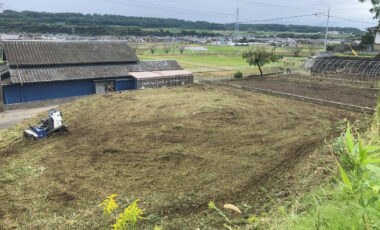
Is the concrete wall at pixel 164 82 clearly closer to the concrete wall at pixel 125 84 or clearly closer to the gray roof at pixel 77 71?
the concrete wall at pixel 125 84

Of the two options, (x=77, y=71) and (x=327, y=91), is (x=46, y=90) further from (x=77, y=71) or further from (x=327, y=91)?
(x=327, y=91)

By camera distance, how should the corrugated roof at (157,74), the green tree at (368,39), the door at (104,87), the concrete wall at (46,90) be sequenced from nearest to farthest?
the concrete wall at (46,90), the door at (104,87), the corrugated roof at (157,74), the green tree at (368,39)

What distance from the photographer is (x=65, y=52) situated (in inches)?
1084

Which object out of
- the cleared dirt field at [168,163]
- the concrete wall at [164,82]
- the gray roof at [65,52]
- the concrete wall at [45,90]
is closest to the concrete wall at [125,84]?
the concrete wall at [164,82]

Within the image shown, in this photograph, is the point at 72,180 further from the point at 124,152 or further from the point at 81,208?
the point at 124,152

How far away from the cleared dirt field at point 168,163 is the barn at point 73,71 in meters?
6.54

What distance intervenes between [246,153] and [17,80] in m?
20.6

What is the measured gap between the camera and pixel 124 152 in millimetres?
12133

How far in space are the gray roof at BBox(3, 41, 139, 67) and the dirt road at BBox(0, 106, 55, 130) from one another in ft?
15.3

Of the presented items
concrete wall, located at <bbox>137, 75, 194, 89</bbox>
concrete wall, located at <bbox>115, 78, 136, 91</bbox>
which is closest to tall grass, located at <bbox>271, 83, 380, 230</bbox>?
concrete wall, located at <bbox>137, 75, 194, 89</bbox>

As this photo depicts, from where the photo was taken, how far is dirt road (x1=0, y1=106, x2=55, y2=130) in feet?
62.0

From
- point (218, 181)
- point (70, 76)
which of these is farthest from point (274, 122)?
point (70, 76)

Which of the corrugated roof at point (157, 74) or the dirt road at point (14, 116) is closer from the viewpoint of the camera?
the dirt road at point (14, 116)

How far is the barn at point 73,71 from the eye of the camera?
76.7ft
